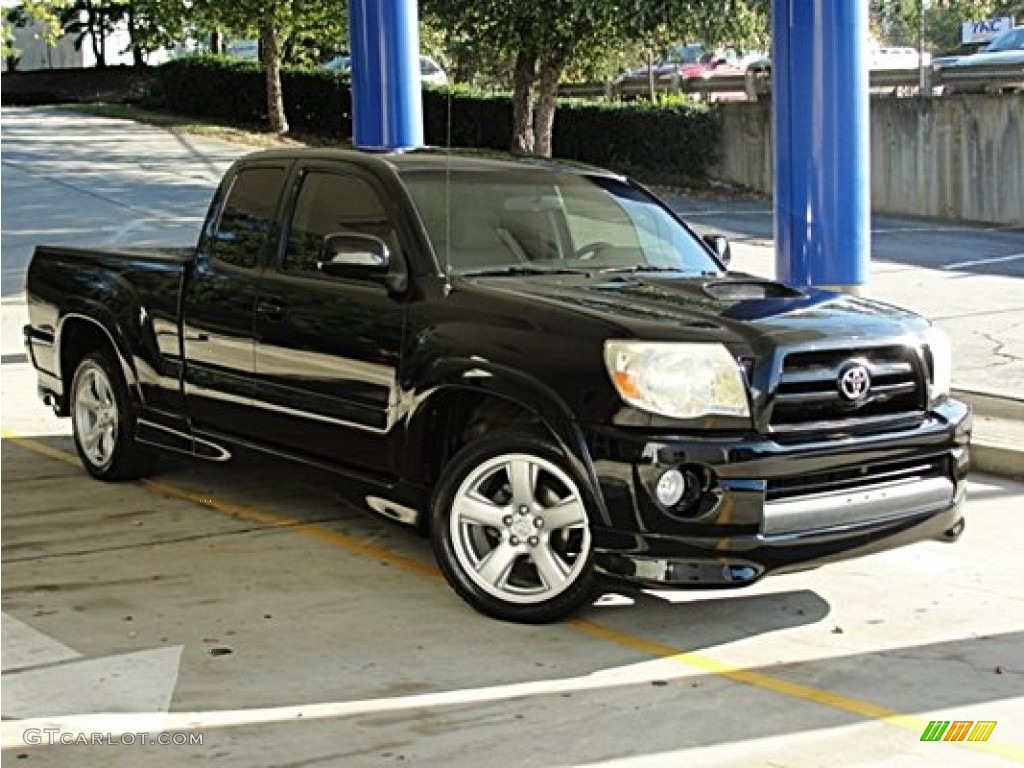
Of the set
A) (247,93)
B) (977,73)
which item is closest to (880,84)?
(977,73)

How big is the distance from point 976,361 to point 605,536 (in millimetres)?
6696

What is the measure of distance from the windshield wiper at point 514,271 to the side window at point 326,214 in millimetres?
540

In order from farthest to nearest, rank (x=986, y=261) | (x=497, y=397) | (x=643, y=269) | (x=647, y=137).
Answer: (x=647, y=137)
(x=986, y=261)
(x=643, y=269)
(x=497, y=397)

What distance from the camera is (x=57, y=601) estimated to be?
627 centimetres

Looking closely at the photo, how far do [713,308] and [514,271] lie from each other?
0.98 metres

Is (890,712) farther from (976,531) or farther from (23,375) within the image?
(23,375)

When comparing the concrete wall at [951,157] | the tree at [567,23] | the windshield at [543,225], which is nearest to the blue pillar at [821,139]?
the windshield at [543,225]

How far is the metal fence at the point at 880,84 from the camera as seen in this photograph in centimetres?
2561

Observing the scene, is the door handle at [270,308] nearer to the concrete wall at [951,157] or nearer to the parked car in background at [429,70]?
the concrete wall at [951,157]

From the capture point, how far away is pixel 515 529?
5.95 metres

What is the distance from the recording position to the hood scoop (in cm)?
643

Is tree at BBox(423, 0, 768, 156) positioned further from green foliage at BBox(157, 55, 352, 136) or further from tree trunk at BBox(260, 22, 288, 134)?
green foliage at BBox(157, 55, 352, 136)

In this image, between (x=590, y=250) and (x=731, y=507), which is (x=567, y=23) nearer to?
(x=590, y=250)

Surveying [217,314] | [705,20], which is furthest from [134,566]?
[705,20]
